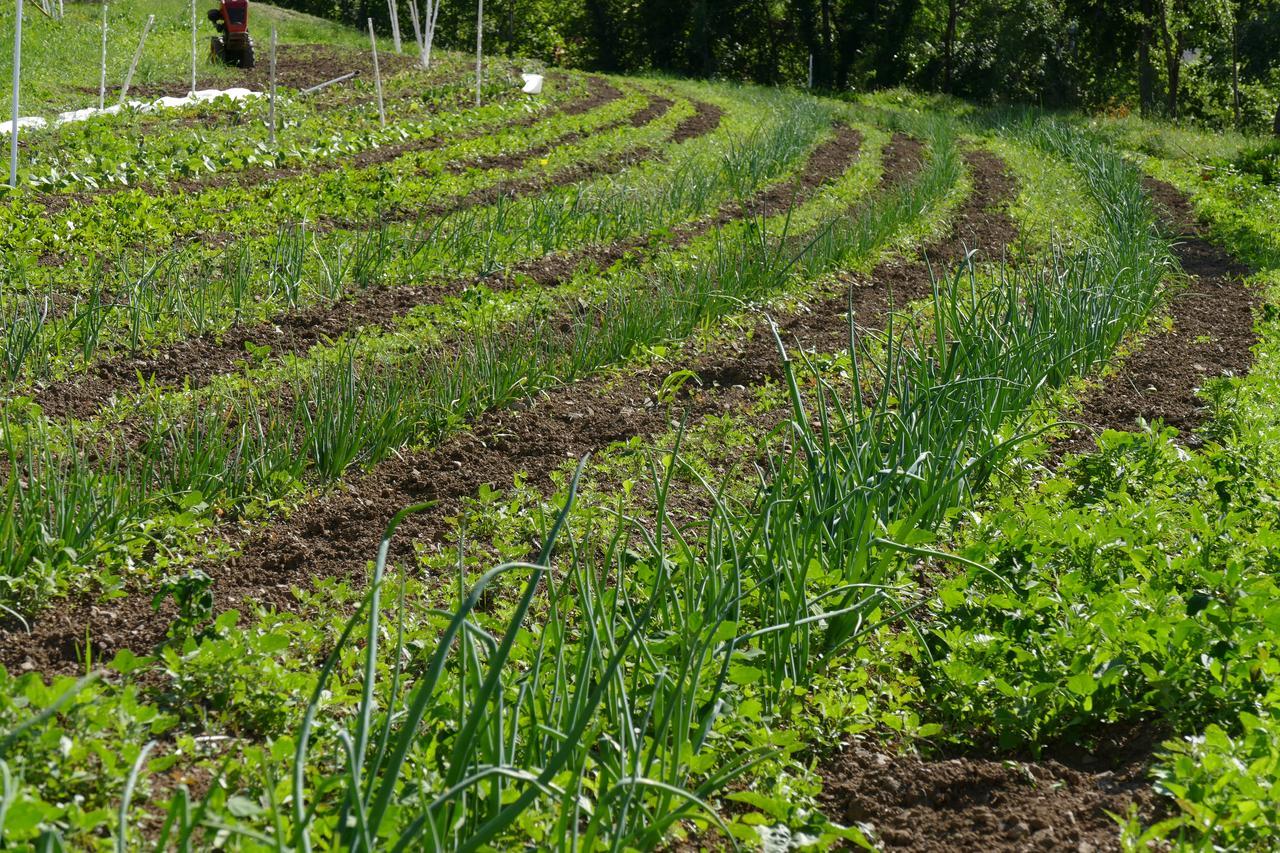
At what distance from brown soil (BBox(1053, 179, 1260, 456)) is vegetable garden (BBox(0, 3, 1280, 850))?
0.13 ft

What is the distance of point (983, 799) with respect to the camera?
235 cm

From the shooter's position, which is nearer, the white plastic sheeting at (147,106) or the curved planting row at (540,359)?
the curved planting row at (540,359)

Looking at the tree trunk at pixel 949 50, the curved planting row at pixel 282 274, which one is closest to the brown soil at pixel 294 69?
the curved planting row at pixel 282 274

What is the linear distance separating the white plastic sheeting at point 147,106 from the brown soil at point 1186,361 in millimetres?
8014

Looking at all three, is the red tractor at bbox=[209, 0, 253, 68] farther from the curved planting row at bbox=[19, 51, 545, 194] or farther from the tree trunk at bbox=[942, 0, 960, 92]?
the tree trunk at bbox=[942, 0, 960, 92]

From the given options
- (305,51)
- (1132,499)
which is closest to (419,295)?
(1132,499)

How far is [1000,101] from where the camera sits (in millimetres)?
27875

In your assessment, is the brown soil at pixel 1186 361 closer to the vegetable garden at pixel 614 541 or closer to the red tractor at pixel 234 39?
the vegetable garden at pixel 614 541

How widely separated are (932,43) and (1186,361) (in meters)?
27.6

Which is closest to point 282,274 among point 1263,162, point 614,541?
point 614,541

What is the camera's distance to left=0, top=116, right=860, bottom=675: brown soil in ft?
9.36

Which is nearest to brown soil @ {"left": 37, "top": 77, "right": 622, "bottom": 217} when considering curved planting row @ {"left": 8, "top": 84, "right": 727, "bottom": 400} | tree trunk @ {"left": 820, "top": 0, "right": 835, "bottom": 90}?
curved planting row @ {"left": 8, "top": 84, "right": 727, "bottom": 400}

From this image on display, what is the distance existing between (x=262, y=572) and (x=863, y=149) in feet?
40.5

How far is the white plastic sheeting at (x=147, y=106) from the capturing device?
414 inches
